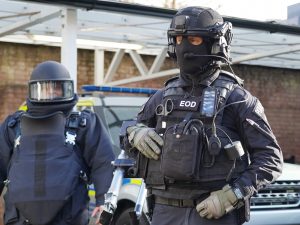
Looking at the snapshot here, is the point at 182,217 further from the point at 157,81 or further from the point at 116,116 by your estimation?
the point at 157,81

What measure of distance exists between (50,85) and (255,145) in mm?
1301

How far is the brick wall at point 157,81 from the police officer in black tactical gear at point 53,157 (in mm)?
6766

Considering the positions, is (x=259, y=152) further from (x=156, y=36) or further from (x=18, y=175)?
(x=156, y=36)

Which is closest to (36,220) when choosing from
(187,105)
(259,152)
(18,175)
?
(18,175)

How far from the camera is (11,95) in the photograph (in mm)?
10570

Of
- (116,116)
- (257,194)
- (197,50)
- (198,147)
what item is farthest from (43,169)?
(116,116)

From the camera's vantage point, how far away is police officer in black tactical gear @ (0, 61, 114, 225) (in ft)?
12.0

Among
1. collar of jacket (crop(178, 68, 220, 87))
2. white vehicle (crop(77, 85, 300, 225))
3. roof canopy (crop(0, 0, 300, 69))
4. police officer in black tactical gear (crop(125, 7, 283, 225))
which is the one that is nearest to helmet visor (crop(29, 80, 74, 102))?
police officer in black tactical gear (crop(125, 7, 283, 225))

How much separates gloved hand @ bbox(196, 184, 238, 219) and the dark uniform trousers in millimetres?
85

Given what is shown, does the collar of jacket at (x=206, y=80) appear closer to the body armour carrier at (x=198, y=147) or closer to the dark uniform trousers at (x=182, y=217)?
the body armour carrier at (x=198, y=147)

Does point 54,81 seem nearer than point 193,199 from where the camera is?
No

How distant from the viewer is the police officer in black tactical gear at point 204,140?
121 inches

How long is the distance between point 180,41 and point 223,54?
230 mm

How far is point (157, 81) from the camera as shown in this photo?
12.4m
